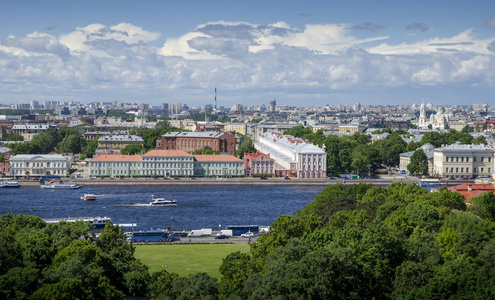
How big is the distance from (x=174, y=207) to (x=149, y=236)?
1210 cm

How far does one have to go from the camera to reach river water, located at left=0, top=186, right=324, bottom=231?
39.5 metres

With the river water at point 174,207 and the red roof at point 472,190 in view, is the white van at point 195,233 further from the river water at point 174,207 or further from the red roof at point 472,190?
the red roof at point 472,190

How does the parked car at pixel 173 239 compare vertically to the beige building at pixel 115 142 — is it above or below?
below

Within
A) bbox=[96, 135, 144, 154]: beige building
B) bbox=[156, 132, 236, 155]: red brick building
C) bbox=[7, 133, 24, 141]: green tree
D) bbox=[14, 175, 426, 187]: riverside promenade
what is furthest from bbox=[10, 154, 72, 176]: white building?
bbox=[7, 133, 24, 141]: green tree

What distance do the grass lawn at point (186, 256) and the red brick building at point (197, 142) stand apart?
49.2m

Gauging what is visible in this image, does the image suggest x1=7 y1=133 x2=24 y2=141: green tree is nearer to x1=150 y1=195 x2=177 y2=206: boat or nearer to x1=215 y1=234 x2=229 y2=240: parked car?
x1=150 y1=195 x2=177 y2=206: boat

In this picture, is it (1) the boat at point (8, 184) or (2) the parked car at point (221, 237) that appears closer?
(2) the parked car at point (221, 237)

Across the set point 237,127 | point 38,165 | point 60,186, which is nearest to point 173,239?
point 60,186

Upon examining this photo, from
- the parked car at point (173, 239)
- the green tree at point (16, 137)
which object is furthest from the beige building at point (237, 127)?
the parked car at point (173, 239)

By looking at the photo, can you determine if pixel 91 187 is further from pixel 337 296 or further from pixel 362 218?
pixel 337 296

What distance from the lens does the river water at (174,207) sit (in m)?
39.5

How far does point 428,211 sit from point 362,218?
7.66ft

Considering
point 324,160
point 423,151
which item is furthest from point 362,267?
point 423,151

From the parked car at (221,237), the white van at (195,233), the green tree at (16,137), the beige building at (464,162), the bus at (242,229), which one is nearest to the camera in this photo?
the parked car at (221,237)
